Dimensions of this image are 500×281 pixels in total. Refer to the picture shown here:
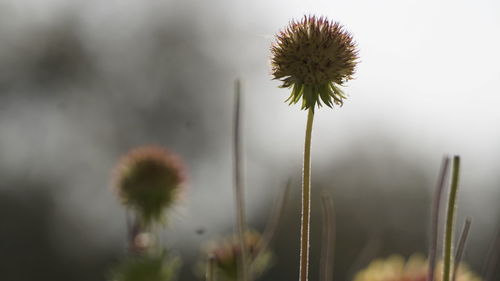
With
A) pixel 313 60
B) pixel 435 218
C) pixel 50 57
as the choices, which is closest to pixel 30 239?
pixel 50 57

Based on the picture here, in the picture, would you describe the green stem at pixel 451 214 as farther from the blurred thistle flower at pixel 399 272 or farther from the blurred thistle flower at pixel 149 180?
the blurred thistle flower at pixel 149 180

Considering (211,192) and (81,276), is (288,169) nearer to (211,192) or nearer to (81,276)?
(211,192)

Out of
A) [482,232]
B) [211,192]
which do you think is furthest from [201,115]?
[211,192]

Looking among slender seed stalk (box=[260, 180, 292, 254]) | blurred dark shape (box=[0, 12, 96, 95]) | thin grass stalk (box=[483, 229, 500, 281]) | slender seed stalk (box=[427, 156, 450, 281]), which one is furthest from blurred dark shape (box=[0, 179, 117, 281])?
slender seed stalk (box=[427, 156, 450, 281])

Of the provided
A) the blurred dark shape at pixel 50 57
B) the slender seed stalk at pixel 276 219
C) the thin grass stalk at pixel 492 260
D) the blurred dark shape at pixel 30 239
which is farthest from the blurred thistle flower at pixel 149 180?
the blurred dark shape at pixel 50 57

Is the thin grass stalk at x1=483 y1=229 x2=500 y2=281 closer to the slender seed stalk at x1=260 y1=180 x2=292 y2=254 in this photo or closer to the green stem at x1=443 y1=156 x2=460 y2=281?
the green stem at x1=443 y1=156 x2=460 y2=281
